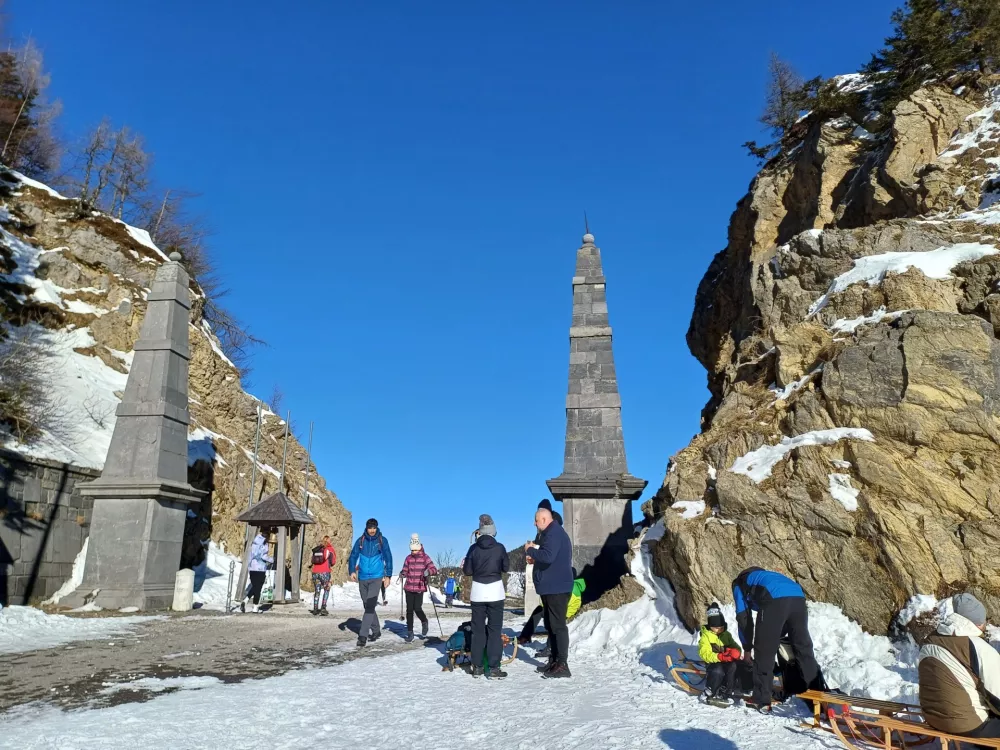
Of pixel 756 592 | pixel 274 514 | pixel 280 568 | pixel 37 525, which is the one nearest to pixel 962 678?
pixel 756 592

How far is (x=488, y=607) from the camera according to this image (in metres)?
7.19

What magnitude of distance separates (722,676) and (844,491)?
9.96 feet

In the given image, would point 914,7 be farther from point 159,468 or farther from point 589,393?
point 159,468

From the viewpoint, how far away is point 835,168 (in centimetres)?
1722

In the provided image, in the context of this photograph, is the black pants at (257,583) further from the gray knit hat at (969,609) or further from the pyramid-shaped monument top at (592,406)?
the gray knit hat at (969,609)

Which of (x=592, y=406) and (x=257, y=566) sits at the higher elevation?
(x=592, y=406)

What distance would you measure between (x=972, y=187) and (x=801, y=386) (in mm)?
6960

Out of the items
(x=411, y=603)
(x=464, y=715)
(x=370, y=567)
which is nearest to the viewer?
(x=464, y=715)

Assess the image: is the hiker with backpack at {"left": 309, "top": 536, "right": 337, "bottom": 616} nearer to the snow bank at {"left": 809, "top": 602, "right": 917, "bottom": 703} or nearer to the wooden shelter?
the wooden shelter

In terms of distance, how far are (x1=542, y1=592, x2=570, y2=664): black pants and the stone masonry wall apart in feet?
38.8

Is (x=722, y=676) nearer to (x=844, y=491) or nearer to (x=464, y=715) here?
(x=464, y=715)

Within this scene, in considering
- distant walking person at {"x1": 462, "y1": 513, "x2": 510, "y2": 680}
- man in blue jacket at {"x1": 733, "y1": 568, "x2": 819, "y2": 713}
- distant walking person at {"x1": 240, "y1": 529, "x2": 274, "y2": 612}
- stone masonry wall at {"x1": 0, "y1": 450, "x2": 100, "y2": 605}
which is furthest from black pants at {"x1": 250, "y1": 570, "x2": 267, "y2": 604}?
man in blue jacket at {"x1": 733, "y1": 568, "x2": 819, "y2": 713}

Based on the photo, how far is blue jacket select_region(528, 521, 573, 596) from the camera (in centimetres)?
711

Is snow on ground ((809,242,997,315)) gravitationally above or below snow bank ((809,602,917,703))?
above
